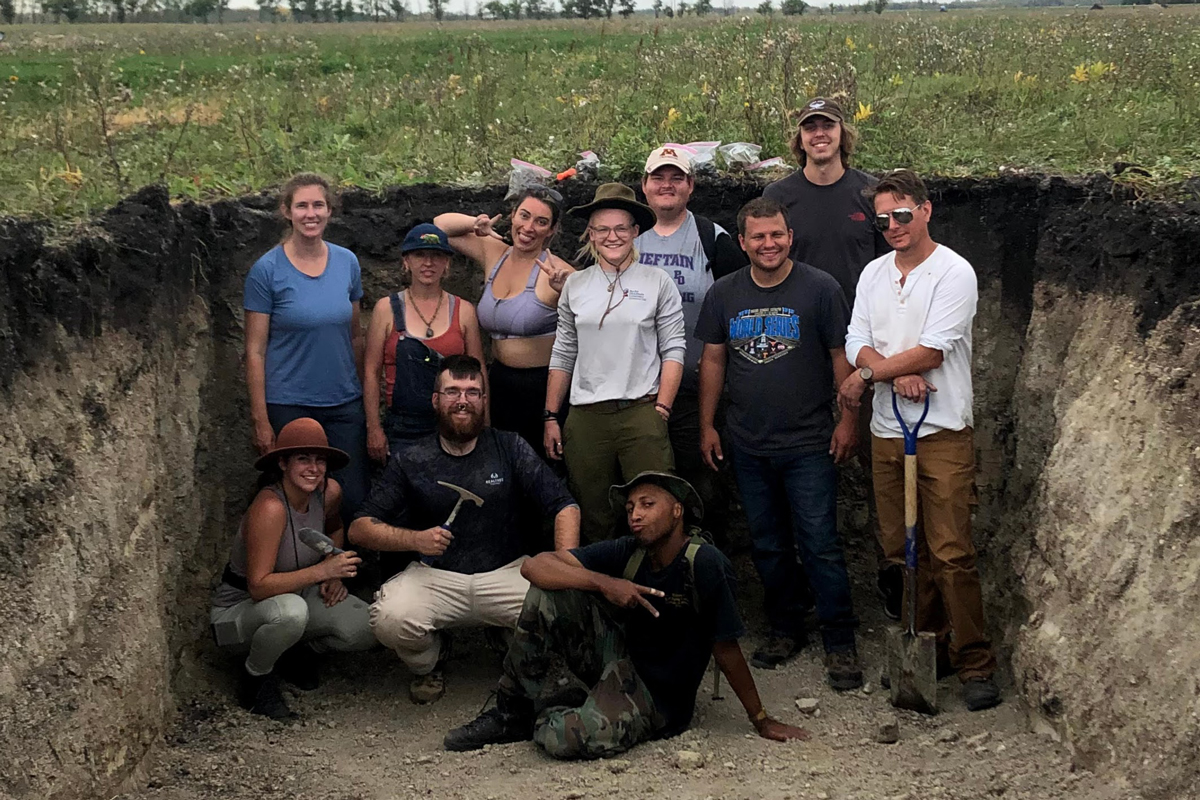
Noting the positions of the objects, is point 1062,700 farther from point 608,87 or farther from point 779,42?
point 779,42

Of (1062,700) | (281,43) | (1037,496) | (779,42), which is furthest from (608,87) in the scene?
(281,43)

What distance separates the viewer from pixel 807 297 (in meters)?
5.57

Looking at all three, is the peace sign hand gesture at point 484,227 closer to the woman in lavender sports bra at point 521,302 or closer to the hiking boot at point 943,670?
the woman in lavender sports bra at point 521,302

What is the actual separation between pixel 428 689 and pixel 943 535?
2.73 m

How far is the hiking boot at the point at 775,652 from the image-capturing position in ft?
19.9

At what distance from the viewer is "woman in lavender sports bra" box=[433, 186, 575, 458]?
6.03 meters

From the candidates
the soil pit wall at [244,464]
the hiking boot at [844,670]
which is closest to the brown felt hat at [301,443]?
the soil pit wall at [244,464]

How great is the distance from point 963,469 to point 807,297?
1068 mm

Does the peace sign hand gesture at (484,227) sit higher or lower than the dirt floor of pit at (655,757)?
higher

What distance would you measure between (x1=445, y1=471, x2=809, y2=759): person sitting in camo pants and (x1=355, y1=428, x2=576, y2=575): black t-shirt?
62 centimetres

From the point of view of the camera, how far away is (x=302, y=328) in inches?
229

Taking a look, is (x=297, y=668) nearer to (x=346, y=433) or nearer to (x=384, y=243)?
(x=346, y=433)

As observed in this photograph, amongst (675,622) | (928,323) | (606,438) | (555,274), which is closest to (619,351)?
(606,438)

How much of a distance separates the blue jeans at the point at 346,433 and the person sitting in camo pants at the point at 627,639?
1.31 m
